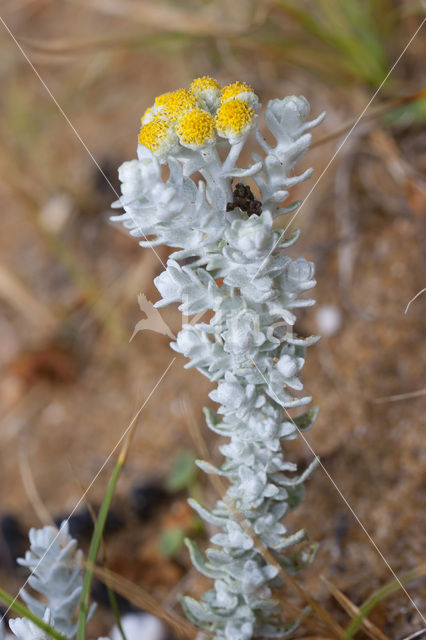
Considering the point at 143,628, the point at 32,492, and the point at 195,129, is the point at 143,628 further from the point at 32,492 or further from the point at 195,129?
the point at 195,129

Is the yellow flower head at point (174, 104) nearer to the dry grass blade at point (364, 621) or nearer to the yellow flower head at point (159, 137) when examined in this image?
the yellow flower head at point (159, 137)

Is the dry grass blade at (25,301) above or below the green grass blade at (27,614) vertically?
below

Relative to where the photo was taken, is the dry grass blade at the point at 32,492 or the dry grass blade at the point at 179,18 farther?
the dry grass blade at the point at 179,18

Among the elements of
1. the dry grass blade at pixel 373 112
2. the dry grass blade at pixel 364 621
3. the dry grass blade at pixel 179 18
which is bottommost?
the dry grass blade at pixel 364 621

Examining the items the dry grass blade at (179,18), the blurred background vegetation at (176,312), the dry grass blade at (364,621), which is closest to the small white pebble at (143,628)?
the blurred background vegetation at (176,312)

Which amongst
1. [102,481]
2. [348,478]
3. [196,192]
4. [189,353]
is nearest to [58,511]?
[102,481]

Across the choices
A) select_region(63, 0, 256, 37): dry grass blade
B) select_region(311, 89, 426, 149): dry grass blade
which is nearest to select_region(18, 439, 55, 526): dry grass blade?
→ select_region(311, 89, 426, 149): dry grass blade

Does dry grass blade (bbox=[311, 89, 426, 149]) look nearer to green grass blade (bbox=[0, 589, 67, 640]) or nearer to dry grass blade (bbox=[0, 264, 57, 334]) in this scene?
green grass blade (bbox=[0, 589, 67, 640])
